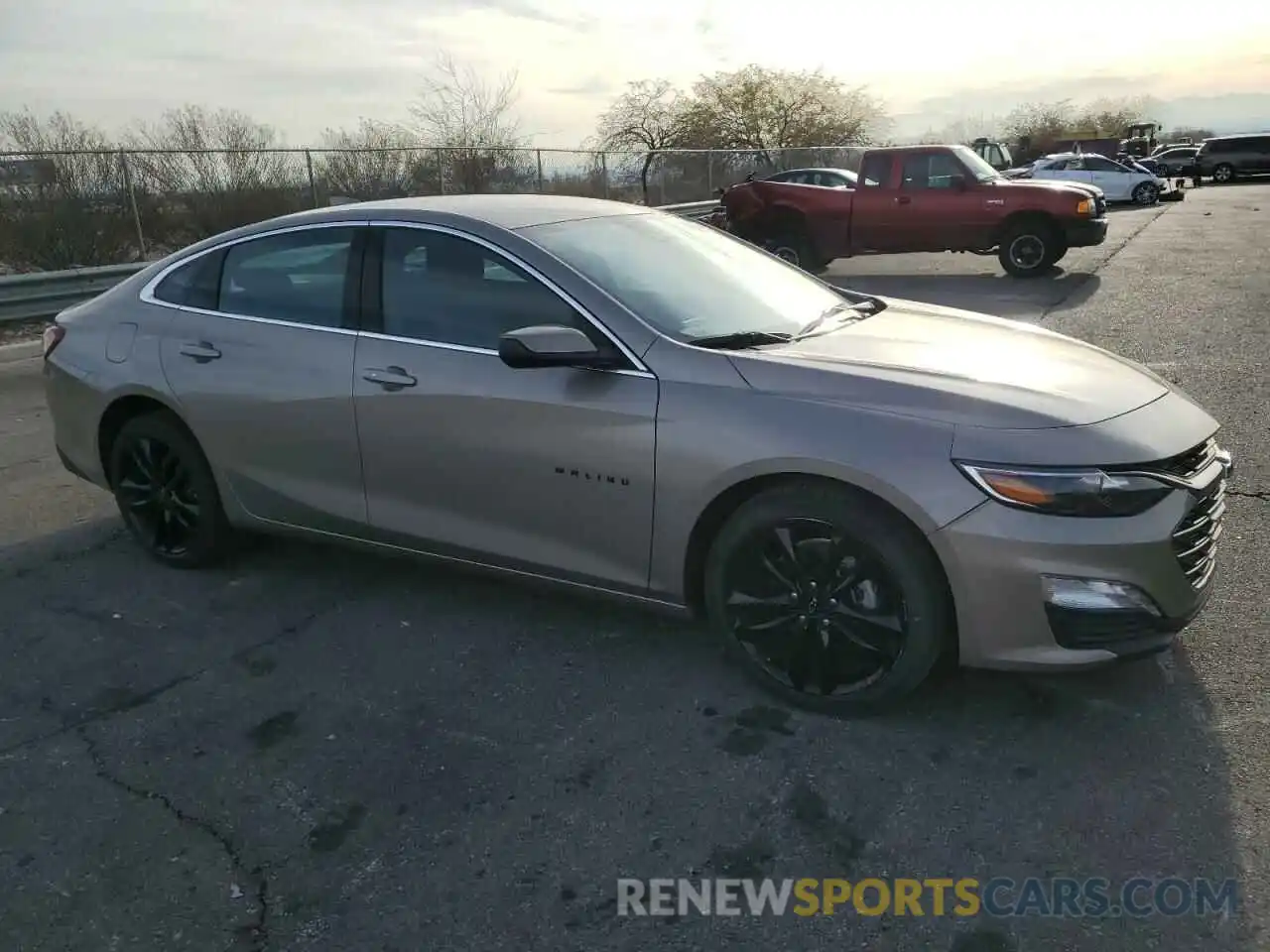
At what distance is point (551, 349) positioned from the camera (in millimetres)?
3291

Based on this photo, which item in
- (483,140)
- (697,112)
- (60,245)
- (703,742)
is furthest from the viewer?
(697,112)

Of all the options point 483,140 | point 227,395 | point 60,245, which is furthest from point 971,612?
point 483,140

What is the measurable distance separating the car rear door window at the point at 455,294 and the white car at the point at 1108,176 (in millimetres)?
30122

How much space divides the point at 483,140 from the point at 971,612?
67.0 feet

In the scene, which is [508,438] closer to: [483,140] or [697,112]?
[483,140]

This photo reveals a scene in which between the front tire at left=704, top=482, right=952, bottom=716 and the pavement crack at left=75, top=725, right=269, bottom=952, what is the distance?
1.55 meters

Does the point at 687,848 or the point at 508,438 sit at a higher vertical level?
the point at 508,438

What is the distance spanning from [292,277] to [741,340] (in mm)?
1908

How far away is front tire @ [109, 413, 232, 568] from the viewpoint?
4.41 m

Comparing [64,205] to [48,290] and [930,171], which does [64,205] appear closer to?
[48,290]

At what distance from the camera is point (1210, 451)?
3219 mm

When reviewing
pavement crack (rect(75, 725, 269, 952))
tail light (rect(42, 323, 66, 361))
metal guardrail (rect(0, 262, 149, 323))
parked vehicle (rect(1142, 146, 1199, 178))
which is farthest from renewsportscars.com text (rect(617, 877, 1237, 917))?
parked vehicle (rect(1142, 146, 1199, 178))

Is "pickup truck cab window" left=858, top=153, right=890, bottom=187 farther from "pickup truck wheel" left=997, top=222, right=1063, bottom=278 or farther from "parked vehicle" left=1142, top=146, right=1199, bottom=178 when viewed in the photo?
"parked vehicle" left=1142, top=146, right=1199, bottom=178

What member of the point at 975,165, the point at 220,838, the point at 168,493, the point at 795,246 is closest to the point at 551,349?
the point at 220,838
